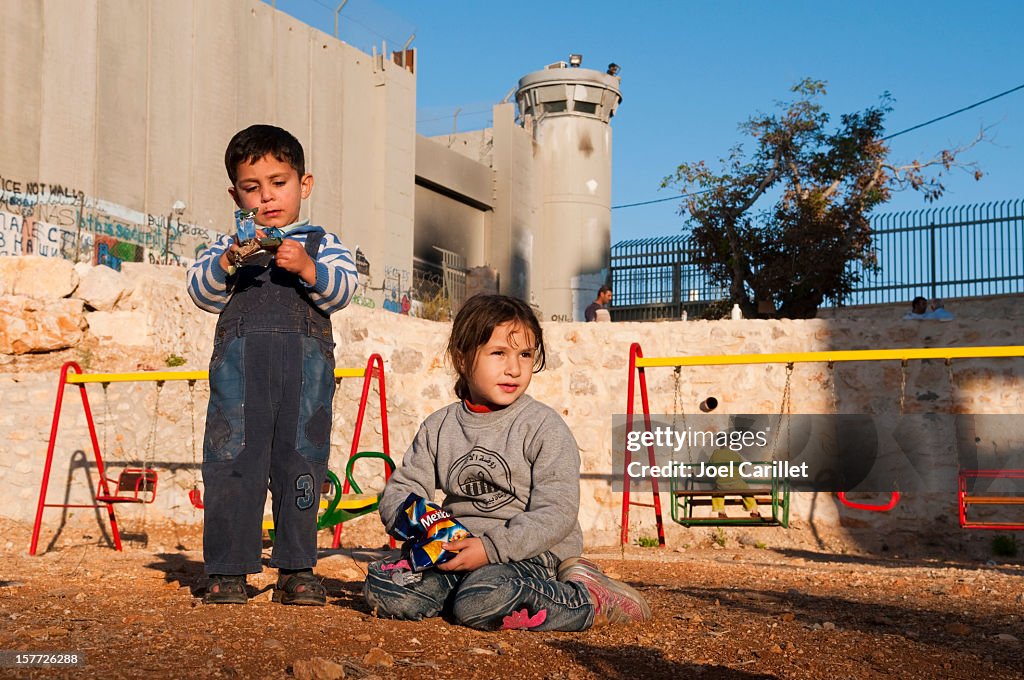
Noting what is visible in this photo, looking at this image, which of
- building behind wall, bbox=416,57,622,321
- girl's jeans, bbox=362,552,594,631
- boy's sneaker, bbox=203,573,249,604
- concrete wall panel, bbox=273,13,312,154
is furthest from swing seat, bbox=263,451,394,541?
building behind wall, bbox=416,57,622,321

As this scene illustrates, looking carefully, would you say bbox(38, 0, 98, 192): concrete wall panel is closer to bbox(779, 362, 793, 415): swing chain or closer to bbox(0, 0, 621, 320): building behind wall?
bbox(0, 0, 621, 320): building behind wall

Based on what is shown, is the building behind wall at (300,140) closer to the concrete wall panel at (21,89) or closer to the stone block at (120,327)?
the concrete wall panel at (21,89)

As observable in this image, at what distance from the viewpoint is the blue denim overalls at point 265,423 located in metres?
3.51

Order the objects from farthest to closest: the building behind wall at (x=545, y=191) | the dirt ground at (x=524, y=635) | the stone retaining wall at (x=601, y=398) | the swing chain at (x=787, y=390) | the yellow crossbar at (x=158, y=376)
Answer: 1. the building behind wall at (x=545, y=191)
2. the stone retaining wall at (x=601, y=398)
3. the yellow crossbar at (x=158, y=376)
4. the swing chain at (x=787, y=390)
5. the dirt ground at (x=524, y=635)

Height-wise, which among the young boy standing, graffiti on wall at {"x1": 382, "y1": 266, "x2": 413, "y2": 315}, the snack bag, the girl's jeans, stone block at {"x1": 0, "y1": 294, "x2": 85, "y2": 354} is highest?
graffiti on wall at {"x1": 382, "y1": 266, "x2": 413, "y2": 315}

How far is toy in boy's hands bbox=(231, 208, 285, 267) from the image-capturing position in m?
3.34

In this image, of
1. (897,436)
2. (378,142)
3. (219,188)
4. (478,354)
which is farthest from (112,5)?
(478,354)

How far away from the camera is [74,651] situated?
2.50 m

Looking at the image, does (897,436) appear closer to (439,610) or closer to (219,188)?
(439,610)

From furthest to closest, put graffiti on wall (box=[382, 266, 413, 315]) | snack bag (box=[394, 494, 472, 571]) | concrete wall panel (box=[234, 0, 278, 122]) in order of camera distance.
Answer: graffiti on wall (box=[382, 266, 413, 315]), concrete wall panel (box=[234, 0, 278, 122]), snack bag (box=[394, 494, 472, 571])

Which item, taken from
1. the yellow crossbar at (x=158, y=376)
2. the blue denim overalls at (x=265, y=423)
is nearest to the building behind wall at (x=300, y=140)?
the yellow crossbar at (x=158, y=376)

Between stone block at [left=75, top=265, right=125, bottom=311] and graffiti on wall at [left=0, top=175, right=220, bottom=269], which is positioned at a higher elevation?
graffiti on wall at [left=0, top=175, right=220, bottom=269]

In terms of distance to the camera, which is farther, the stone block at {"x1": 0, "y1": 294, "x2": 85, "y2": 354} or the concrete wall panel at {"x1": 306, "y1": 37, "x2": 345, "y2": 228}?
the concrete wall panel at {"x1": 306, "y1": 37, "x2": 345, "y2": 228}

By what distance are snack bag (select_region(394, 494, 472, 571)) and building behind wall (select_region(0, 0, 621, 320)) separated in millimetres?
10861
